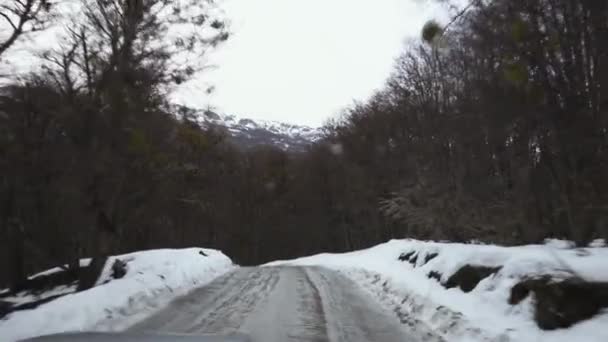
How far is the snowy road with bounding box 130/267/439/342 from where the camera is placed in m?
8.59

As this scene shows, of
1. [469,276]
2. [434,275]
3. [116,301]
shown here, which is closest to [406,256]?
[434,275]

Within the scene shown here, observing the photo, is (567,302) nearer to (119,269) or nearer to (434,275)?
(434,275)

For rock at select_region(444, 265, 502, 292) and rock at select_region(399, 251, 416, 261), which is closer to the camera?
rock at select_region(444, 265, 502, 292)

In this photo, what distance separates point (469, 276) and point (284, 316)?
367 cm

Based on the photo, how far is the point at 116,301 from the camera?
1136 centimetres

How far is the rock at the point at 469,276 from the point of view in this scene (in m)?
9.89

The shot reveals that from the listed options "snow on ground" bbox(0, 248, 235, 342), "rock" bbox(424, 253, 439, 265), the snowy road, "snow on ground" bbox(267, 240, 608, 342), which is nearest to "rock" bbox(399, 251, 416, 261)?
"rock" bbox(424, 253, 439, 265)

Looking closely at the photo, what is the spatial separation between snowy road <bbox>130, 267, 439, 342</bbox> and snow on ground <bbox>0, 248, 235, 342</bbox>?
22.1 inches

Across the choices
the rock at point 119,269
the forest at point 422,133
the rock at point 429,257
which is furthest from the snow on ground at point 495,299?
the rock at point 119,269

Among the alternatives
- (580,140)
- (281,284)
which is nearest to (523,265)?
(580,140)

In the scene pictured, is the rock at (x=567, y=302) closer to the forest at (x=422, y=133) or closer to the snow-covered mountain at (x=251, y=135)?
the forest at (x=422, y=133)

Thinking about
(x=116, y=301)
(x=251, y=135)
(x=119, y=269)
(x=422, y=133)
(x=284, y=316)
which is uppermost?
(x=251, y=135)

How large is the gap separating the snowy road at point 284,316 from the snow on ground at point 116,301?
562 mm

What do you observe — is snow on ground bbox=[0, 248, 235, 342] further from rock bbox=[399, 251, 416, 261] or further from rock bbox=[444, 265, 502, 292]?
rock bbox=[399, 251, 416, 261]
